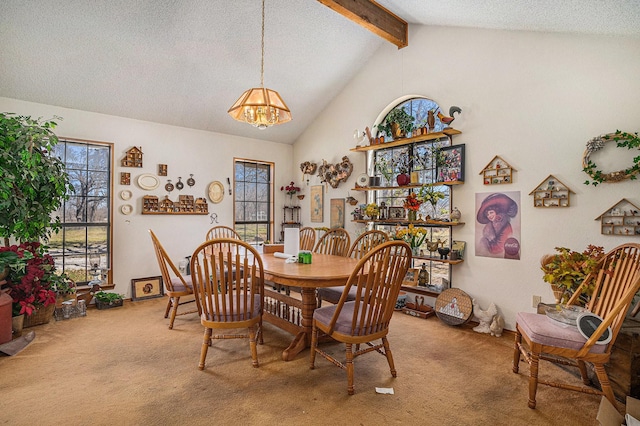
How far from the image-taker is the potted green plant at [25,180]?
2.90m

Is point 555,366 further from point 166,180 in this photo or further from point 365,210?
point 166,180

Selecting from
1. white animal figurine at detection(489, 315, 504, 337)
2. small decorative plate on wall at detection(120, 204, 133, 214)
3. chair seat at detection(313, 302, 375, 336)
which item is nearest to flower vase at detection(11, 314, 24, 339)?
small decorative plate on wall at detection(120, 204, 133, 214)

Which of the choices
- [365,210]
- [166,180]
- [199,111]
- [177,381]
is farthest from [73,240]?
[365,210]

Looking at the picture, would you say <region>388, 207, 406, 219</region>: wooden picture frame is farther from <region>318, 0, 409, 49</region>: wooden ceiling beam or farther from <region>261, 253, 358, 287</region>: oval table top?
<region>318, 0, 409, 49</region>: wooden ceiling beam

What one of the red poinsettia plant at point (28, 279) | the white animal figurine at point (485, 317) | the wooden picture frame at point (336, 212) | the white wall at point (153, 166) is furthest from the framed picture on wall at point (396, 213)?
the red poinsettia plant at point (28, 279)

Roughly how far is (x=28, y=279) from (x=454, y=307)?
14.1 ft

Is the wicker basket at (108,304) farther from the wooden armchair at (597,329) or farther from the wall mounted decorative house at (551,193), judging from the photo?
the wall mounted decorative house at (551,193)

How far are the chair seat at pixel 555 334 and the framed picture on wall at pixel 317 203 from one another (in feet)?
11.6

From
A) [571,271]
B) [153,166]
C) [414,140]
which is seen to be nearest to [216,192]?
[153,166]

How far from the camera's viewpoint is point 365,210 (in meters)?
4.37

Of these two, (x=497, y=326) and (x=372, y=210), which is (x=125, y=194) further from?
(x=497, y=326)

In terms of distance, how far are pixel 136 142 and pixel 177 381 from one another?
133 inches

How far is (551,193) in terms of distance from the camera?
3.03 meters

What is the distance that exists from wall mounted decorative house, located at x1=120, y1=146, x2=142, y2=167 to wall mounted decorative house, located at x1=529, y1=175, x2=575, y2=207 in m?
4.68
